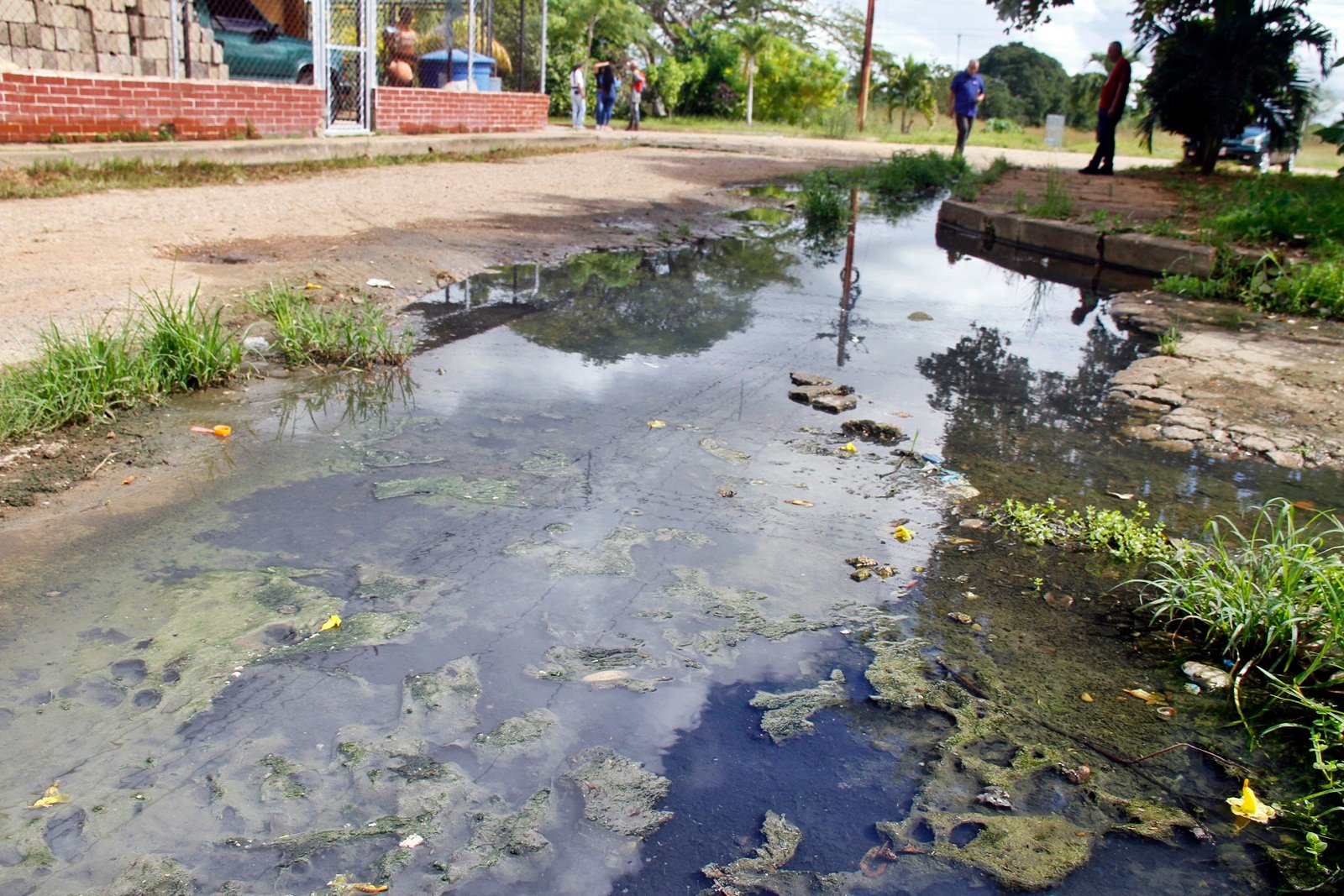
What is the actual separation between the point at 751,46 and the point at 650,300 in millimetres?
27974

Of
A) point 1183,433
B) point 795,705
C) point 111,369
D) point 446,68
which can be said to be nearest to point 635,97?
point 446,68

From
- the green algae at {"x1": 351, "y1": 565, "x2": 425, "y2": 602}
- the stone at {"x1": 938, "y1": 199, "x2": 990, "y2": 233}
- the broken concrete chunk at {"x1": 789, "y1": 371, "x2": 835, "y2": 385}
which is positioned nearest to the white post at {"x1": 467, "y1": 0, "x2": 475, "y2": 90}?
the stone at {"x1": 938, "y1": 199, "x2": 990, "y2": 233}

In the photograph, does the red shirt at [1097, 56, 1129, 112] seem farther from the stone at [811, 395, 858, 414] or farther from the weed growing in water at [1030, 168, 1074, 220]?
the stone at [811, 395, 858, 414]

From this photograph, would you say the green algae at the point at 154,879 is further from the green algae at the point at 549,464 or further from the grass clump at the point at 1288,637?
the grass clump at the point at 1288,637

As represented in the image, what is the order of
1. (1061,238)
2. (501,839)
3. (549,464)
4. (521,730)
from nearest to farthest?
(501,839)
(521,730)
(549,464)
(1061,238)

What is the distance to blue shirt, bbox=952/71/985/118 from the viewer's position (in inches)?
690

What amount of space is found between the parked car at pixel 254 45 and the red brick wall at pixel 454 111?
1181mm

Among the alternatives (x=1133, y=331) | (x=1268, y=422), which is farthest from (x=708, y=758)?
(x=1133, y=331)

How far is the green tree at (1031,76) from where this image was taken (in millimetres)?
55969

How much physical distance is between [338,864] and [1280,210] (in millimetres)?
8931

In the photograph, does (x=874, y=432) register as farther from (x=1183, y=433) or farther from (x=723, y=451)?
(x=1183, y=433)

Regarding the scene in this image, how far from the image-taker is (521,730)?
237cm

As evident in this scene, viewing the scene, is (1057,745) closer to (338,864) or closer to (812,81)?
(338,864)

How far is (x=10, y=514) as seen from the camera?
323cm
